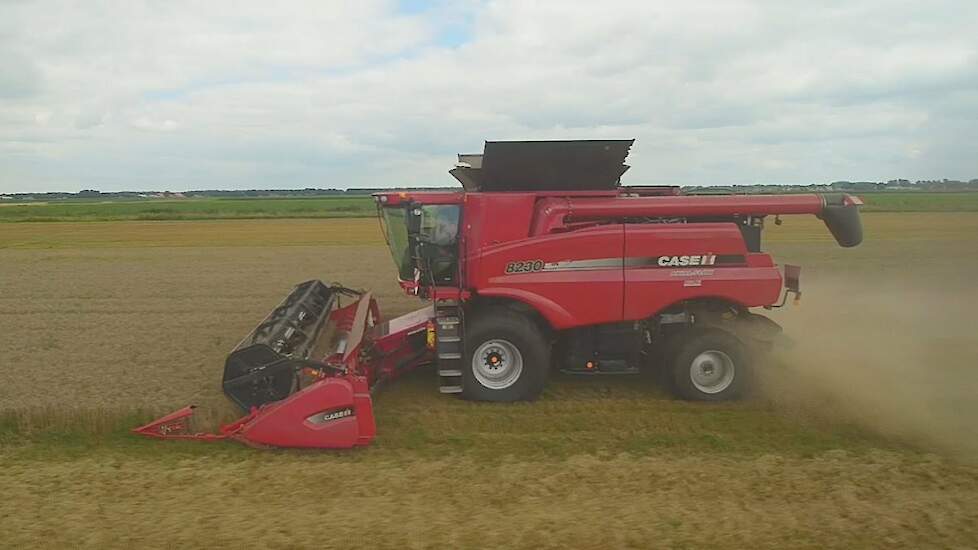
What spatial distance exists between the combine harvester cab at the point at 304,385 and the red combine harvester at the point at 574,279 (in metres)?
0.04

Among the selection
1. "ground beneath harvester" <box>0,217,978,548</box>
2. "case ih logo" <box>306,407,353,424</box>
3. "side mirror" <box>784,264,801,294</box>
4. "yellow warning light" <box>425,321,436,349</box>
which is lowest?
"ground beneath harvester" <box>0,217,978,548</box>

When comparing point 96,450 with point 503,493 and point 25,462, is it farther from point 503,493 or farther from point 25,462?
point 503,493

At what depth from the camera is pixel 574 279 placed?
721 centimetres

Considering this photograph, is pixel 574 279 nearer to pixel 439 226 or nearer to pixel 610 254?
pixel 610 254

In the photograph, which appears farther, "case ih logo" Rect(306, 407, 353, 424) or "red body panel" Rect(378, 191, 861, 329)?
"red body panel" Rect(378, 191, 861, 329)

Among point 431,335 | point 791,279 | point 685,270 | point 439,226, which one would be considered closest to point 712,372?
point 685,270

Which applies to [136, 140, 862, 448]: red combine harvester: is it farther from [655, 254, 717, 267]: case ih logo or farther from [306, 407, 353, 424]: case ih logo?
[306, 407, 353, 424]: case ih logo

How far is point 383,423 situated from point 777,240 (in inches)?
848

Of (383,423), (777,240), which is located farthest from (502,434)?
(777,240)

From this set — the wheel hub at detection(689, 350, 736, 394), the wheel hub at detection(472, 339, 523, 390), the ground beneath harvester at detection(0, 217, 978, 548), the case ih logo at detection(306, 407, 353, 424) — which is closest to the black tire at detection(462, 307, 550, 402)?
the wheel hub at detection(472, 339, 523, 390)

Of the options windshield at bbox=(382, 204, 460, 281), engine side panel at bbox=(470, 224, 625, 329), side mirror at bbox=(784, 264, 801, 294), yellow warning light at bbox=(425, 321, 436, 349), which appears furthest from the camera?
side mirror at bbox=(784, 264, 801, 294)

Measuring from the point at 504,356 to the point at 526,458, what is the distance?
5.31ft

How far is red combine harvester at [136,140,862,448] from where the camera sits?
7238mm

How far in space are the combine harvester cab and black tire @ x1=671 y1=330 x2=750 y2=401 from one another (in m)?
2.60
